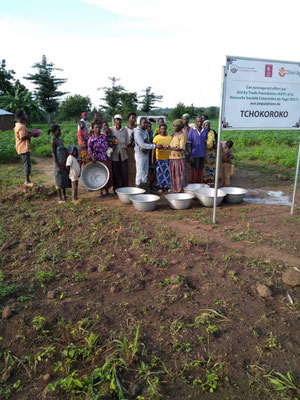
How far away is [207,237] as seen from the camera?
14.1 ft

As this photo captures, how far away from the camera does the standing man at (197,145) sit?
6.85 meters

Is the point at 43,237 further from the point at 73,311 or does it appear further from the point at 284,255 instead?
the point at 284,255

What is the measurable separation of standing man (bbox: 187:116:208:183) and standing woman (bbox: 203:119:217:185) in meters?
0.15

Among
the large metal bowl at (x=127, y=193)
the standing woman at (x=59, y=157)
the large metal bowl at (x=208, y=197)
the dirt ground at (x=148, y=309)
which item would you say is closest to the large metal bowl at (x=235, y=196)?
the large metal bowl at (x=208, y=197)

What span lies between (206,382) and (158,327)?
623mm

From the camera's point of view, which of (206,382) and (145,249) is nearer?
(206,382)

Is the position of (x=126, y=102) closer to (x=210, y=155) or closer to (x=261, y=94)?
(x=210, y=155)

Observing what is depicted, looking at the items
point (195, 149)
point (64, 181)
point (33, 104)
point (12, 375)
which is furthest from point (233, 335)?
point (33, 104)

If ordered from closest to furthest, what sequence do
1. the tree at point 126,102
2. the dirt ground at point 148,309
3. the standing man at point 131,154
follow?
the dirt ground at point 148,309
the standing man at point 131,154
the tree at point 126,102

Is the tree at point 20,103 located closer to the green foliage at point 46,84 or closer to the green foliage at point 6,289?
the green foliage at point 46,84

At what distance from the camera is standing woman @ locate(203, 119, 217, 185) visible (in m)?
7.03

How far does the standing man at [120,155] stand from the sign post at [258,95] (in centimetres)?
247

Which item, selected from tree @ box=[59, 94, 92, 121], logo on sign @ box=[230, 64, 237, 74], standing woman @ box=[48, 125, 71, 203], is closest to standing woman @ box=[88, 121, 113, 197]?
standing woman @ box=[48, 125, 71, 203]

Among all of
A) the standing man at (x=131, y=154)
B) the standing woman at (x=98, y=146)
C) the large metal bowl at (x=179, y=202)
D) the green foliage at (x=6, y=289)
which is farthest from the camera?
the standing man at (x=131, y=154)
